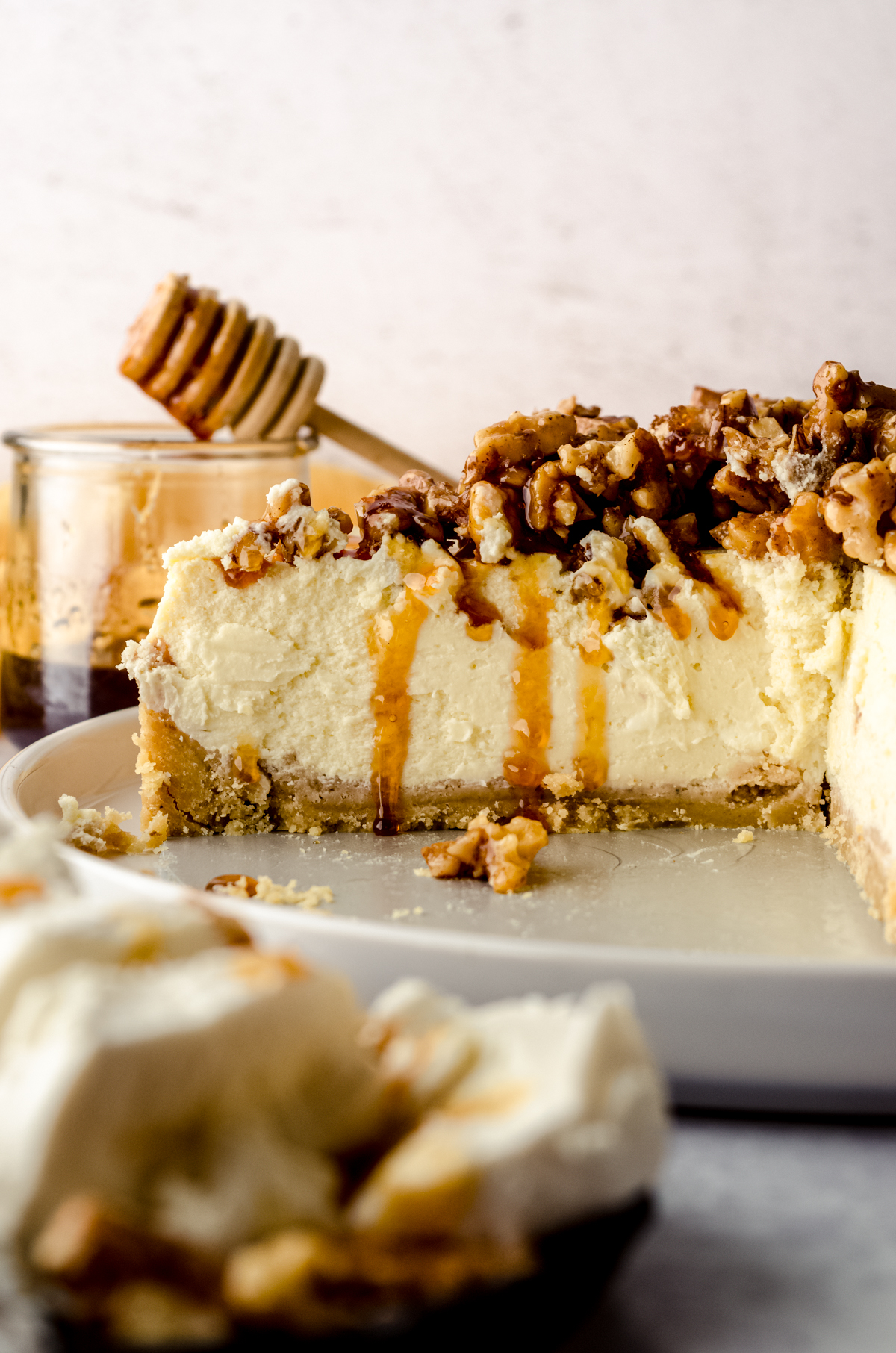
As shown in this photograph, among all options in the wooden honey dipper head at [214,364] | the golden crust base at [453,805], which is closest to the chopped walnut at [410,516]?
the golden crust base at [453,805]

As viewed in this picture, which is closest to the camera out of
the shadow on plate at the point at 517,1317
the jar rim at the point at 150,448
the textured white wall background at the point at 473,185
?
the shadow on plate at the point at 517,1317

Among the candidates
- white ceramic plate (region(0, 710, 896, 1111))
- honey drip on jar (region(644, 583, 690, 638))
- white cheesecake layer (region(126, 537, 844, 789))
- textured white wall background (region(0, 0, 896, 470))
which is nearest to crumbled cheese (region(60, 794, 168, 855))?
white ceramic plate (region(0, 710, 896, 1111))

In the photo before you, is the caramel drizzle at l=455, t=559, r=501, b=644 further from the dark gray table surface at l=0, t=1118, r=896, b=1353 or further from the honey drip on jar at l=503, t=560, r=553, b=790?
the dark gray table surface at l=0, t=1118, r=896, b=1353

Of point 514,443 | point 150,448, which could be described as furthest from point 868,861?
point 150,448

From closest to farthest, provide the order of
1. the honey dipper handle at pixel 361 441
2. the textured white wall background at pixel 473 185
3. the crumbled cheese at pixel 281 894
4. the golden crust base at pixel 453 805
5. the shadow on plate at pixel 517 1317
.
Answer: the shadow on plate at pixel 517 1317
the crumbled cheese at pixel 281 894
the golden crust base at pixel 453 805
the honey dipper handle at pixel 361 441
the textured white wall background at pixel 473 185

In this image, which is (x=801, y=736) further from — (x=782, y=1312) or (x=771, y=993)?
(x=782, y=1312)

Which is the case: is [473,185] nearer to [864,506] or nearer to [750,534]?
[750,534]

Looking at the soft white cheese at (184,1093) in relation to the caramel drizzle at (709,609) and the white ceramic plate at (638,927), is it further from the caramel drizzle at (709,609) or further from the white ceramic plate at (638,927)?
the caramel drizzle at (709,609)

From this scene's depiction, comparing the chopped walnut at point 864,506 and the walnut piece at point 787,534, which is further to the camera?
the walnut piece at point 787,534

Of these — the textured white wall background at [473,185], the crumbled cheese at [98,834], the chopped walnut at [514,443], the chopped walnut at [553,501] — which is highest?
the textured white wall background at [473,185]
